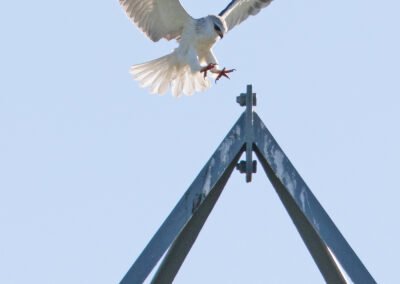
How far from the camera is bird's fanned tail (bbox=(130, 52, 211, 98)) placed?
852 cm

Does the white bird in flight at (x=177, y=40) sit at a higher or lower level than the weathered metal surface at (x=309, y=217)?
higher

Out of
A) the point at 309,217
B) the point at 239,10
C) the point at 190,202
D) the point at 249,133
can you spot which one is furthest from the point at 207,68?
the point at 309,217

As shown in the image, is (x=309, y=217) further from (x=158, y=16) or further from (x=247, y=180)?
(x=158, y=16)

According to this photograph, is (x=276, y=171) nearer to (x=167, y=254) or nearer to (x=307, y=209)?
(x=307, y=209)

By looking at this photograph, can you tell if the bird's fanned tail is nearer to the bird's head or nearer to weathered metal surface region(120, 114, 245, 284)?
the bird's head

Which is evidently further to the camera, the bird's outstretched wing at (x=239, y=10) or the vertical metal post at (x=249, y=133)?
the bird's outstretched wing at (x=239, y=10)

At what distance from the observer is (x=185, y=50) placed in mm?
8477

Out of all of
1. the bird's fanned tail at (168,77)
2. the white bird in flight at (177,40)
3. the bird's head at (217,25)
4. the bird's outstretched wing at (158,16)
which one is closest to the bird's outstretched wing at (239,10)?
the white bird in flight at (177,40)

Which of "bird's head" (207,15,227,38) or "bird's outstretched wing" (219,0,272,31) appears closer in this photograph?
"bird's head" (207,15,227,38)

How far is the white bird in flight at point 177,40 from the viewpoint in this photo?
8375mm

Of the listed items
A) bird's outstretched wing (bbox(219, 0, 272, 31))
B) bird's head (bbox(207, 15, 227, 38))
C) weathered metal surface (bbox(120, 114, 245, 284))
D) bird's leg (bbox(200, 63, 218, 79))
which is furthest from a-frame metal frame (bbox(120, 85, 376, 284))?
bird's outstretched wing (bbox(219, 0, 272, 31))

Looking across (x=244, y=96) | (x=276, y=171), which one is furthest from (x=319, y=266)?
(x=244, y=96)

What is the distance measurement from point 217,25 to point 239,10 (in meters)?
0.62

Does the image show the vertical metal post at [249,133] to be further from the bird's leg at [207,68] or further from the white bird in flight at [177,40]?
the white bird in flight at [177,40]
